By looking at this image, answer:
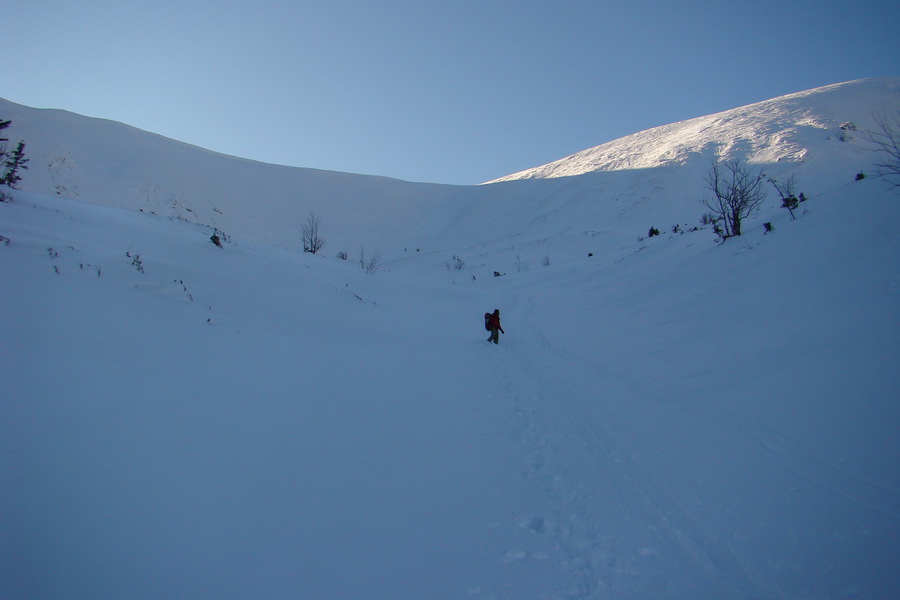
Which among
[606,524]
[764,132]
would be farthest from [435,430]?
[764,132]

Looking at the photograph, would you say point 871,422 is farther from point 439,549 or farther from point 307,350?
point 307,350

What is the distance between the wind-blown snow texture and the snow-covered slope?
45529 mm

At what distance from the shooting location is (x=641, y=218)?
42.0 meters

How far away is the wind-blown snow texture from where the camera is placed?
2.60m

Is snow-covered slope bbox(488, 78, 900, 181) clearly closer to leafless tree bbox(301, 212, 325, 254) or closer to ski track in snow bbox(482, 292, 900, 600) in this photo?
leafless tree bbox(301, 212, 325, 254)

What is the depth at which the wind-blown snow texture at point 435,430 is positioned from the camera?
2.60 metres

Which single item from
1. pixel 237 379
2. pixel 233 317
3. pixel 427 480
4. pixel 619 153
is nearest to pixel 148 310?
pixel 233 317

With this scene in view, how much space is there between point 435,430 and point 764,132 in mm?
63271

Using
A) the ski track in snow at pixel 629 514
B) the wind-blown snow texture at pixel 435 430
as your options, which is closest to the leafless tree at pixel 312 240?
the wind-blown snow texture at pixel 435 430

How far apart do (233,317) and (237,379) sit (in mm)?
2727

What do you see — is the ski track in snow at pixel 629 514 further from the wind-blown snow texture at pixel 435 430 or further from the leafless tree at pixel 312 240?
the leafless tree at pixel 312 240

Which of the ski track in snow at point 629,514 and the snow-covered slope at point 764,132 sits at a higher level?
the snow-covered slope at point 764,132

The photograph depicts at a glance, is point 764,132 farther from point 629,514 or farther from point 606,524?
point 606,524

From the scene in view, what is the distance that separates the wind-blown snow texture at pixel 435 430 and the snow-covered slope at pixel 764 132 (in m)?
45.5
